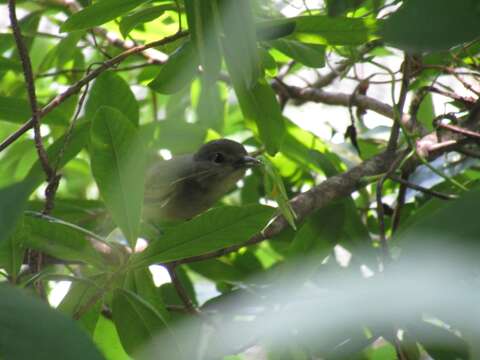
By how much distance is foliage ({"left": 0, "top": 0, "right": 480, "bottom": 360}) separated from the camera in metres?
0.80

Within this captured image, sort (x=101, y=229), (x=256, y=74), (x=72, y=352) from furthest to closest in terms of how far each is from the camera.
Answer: (x=101, y=229) < (x=256, y=74) < (x=72, y=352)

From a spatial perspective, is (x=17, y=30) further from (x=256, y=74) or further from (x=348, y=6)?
(x=348, y=6)

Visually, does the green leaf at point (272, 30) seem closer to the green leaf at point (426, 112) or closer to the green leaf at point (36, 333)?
the green leaf at point (36, 333)

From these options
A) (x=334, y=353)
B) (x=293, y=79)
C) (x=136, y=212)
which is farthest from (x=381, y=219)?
(x=293, y=79)

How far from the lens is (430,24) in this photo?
73 cm

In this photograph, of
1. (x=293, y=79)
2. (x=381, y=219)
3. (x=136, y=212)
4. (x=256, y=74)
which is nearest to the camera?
(x=256, y=74)

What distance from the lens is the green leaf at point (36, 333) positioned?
2.15 ft

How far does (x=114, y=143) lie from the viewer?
4.30 feet

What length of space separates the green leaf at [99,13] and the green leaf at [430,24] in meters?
0.74

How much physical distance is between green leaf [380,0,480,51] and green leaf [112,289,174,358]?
703mm

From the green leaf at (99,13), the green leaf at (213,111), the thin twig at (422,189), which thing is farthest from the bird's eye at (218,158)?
the green leaf at (99,13)

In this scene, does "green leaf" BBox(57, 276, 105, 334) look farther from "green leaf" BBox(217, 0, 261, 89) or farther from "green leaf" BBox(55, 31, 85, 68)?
"green leaf" BBox(55, 31, 85, 68)

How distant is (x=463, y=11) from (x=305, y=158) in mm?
1525

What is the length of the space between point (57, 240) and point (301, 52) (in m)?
0.80
